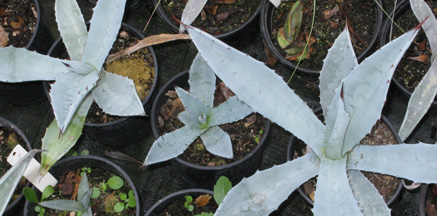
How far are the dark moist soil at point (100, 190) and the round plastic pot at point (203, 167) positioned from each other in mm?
236

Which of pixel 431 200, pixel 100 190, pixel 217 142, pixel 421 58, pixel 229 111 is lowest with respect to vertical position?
pixel 100 190

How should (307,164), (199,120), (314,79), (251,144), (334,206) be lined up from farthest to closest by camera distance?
(314,79) → (251,144) → (199,120) → (307,164) → (334,206)

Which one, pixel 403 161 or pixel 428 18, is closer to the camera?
pixel 403 161

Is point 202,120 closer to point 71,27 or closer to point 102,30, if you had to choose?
point 102,30

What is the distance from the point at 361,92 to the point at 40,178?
45.0 inches

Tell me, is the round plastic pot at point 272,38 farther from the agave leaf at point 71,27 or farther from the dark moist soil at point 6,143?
the dark moist soil at point 6,143

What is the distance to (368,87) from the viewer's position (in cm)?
122

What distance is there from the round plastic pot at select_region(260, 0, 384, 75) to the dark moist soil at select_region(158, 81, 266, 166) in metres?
0.25

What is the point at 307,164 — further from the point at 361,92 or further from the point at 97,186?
the point at 97,186

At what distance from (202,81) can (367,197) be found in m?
0.69

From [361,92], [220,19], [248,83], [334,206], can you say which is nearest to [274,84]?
[248,83]

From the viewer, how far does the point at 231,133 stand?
181 centimetres

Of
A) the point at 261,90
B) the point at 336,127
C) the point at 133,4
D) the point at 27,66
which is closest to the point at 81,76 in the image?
the point at 27,66

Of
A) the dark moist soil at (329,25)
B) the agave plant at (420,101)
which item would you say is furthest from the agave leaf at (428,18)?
the dark moist soil at (329,25)
